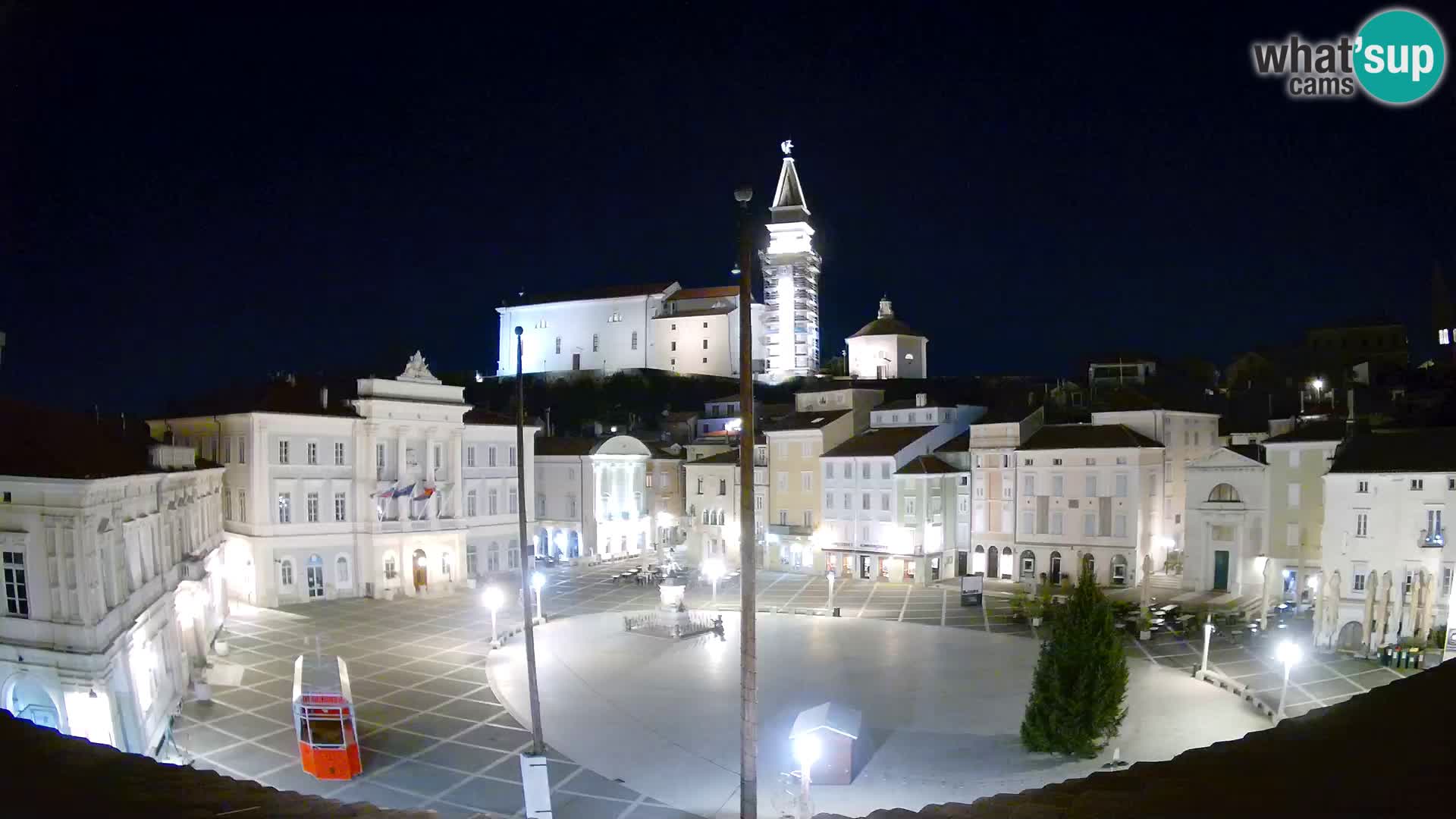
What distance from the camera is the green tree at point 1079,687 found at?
68.9 ft

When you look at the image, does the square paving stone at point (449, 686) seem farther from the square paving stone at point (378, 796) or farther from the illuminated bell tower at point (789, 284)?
the illuminated bell tower at point (789, 284)

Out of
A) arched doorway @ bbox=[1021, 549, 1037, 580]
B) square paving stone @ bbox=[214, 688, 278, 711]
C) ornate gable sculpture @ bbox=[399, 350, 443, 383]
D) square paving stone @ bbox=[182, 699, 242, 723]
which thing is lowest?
arched doorway @ bbox=[1021, 549, 1037, 580]

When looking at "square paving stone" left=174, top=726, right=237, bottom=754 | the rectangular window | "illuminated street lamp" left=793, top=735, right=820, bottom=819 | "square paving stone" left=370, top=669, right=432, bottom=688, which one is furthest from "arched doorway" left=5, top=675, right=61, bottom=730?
"illuminated street lamp" left=793, top=735, right=820, bottom=819

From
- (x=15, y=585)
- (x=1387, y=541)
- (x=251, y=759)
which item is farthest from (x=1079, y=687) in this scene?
(x=15, y=585)

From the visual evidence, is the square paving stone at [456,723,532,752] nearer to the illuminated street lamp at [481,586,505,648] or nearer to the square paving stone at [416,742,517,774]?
the square paving stone at [416,742,517,774]

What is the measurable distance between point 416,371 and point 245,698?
2373cm

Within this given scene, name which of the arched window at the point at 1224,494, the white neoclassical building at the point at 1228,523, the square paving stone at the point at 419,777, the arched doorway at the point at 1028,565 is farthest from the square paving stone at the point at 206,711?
the arched window at the point at 1224,494

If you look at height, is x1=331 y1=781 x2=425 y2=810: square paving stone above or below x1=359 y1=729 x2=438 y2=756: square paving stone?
above

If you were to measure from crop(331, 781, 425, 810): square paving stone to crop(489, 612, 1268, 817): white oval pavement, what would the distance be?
3929 millimetres

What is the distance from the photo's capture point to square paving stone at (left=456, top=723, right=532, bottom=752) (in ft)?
73.5

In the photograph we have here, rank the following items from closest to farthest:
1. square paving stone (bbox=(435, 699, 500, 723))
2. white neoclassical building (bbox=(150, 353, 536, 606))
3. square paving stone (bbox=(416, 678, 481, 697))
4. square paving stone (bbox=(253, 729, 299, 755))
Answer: square paving stone (bbox=(253, 729, 299, 755)), square paving stone (bbox=(435, 699, 500, 723)), square paving stone (bbox=(416, 678, 481, 697)), white neoclassical building (bbox=(150, 353, 536, 606))

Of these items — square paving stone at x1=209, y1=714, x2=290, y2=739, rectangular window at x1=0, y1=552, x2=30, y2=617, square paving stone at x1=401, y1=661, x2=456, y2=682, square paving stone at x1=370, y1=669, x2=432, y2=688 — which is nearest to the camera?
rectangular window at x1=0, y1=552, x2=30, y2=617

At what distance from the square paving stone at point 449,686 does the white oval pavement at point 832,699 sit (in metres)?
0.79

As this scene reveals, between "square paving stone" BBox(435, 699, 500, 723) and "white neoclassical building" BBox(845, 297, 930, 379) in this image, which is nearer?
"square paving stone" BBox(435, 699, 500, 723)
